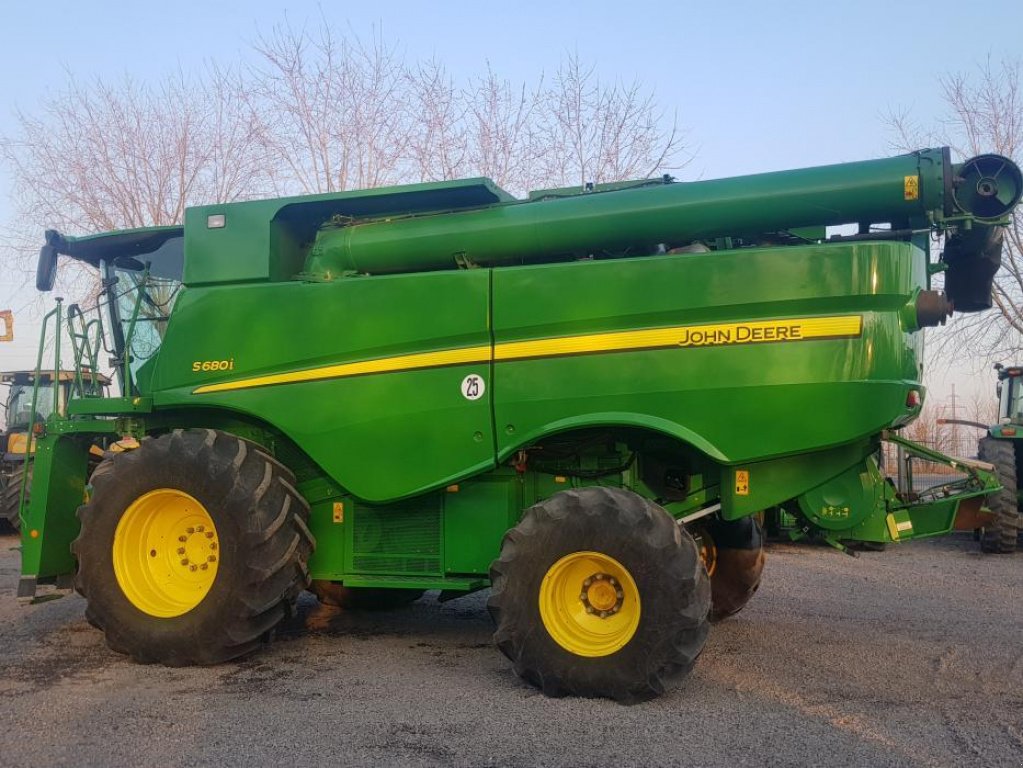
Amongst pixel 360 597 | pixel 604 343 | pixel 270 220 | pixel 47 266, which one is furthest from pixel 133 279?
pixel 604 343

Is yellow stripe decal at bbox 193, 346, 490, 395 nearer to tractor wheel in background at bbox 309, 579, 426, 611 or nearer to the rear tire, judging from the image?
tractor wheel in background at bbox 309, 579, 426, 611

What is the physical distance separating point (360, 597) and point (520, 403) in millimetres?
3002

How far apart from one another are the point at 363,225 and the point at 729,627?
13.1 feet

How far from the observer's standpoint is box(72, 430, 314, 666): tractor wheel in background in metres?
5.68

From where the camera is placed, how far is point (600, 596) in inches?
203

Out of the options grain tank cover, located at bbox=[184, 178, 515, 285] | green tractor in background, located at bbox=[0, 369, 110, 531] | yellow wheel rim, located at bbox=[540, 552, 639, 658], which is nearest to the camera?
yellow wheel rim, located at bbox=[540, 552, 639, 658]

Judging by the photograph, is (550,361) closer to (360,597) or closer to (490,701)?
(490,701)

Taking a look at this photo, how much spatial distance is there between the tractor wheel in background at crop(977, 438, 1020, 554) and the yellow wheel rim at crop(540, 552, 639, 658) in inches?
319

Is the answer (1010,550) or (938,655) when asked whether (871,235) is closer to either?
(938,655)

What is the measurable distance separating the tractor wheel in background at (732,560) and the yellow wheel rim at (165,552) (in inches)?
139

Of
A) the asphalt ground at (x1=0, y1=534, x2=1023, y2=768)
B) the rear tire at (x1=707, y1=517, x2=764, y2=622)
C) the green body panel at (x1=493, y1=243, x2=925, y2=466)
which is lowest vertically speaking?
the asphalt ground at (x1=0, y1=534, x2=1023, y2=768)

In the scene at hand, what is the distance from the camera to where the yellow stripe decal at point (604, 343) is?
508 cm

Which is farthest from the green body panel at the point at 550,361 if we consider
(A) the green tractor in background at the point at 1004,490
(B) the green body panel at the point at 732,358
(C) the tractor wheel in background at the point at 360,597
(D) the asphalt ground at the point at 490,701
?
(A) the green tractor in background at the point at 1004,490

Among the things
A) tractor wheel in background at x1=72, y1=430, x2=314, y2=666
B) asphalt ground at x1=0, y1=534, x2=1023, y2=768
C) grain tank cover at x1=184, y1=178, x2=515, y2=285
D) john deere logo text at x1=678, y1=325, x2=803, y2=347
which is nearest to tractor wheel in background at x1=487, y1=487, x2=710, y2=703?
asphalt ground at x1=0, y1=534, x2=1023, y2=768
